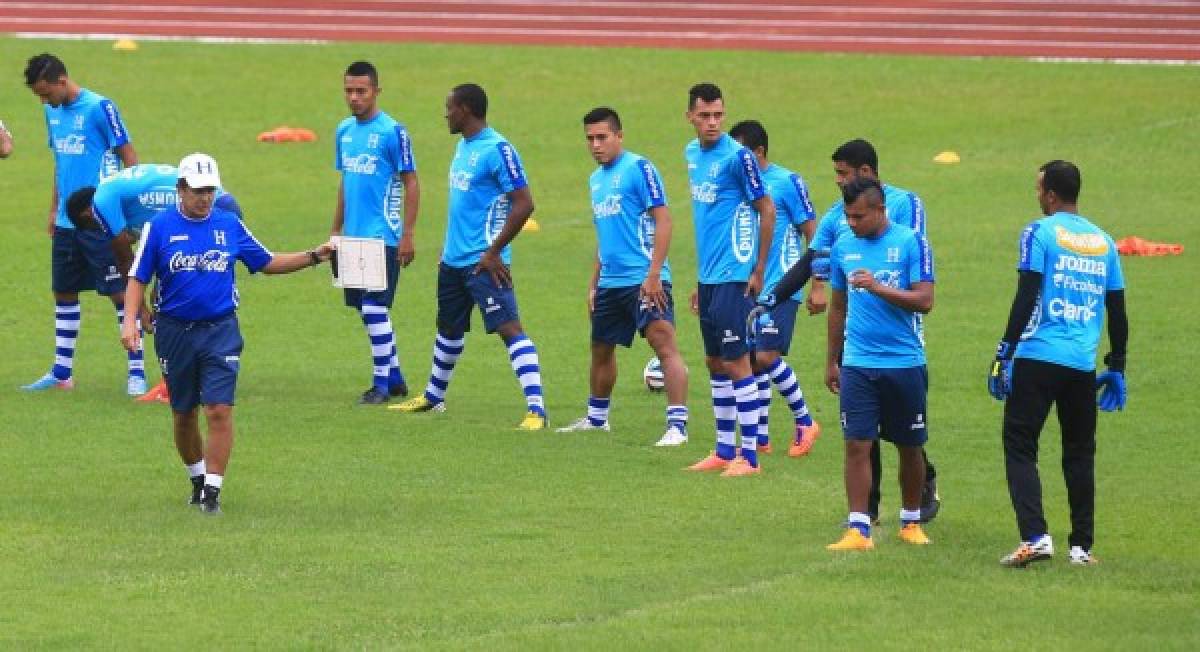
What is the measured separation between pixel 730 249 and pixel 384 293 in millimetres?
3747

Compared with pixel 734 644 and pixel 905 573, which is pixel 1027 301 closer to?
pixel 905 573

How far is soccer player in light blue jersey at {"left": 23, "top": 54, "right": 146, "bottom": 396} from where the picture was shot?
17.3 metres

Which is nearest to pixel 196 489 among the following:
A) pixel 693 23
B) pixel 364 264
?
pixel 364 264

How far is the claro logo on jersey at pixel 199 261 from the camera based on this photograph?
42.0ft

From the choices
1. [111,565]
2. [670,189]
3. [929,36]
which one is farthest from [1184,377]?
[929,36]

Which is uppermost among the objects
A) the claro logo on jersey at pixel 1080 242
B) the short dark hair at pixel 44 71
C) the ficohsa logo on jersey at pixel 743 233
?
the short dark hair at pixel 44 71

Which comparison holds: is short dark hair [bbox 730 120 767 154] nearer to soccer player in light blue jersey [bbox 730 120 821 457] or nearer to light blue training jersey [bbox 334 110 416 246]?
soccer player in light blue jersey [bbox 730 120 821 457]

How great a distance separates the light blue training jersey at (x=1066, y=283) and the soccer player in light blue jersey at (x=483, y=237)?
5206mm

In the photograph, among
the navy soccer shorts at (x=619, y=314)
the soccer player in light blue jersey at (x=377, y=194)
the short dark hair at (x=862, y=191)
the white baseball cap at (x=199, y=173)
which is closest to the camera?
the short dark hair at (x=862, y=191)

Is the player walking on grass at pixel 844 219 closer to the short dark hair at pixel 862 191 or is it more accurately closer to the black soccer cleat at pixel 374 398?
the short dark hair at pixel 862 191

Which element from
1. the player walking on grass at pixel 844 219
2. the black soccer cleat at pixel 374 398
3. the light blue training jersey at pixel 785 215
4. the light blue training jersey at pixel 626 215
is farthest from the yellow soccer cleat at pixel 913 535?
the black soccer cleat at pixel 374 398

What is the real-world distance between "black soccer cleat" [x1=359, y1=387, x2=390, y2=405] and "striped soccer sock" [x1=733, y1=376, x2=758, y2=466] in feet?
11.9

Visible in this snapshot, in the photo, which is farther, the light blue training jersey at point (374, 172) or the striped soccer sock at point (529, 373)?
the light blue training jersey at point (374, 172)

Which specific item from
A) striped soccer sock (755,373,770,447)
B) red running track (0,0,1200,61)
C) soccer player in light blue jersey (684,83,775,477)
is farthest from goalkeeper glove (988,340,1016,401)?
red running track (0,0,1200,61)
